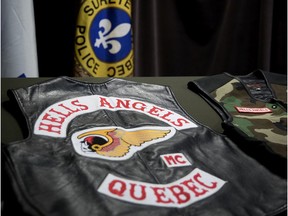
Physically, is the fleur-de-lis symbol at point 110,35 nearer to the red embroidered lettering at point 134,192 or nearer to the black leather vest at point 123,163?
the black leather vest at point 123,163

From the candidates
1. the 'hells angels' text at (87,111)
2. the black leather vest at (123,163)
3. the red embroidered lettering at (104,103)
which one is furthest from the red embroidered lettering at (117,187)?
the red embroidered lettering at (104,103)

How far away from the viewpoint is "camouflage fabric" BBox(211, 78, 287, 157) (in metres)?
0.77

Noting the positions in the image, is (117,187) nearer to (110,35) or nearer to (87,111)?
(87,111)

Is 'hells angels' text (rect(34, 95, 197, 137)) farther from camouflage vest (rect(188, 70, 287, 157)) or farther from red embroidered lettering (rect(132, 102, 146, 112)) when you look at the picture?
camouflage vest (rect(188, 70, 287, 157))

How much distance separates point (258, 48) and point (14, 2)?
3.85ft

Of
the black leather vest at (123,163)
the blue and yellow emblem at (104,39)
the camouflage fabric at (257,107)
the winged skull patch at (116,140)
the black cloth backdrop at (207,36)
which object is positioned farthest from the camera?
the black cloth backdrop at (207,36)

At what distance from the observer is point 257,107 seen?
0.95m

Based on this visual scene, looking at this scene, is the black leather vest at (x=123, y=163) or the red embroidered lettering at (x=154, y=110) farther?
the red embroidered lettering at (x=154, y=110)

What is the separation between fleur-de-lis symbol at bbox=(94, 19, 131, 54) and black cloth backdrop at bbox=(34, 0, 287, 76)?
132 millimetres

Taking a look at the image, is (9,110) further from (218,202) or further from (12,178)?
(218,202)

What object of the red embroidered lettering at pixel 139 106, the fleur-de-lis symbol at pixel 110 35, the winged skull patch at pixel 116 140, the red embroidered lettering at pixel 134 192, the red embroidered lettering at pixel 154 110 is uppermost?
the fleur-de-lis symbol at pixel 110 35

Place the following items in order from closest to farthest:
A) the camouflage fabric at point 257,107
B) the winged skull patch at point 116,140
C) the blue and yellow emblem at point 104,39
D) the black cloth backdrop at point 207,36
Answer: the winged skull patch at point 116,140 → the camouflage fabric at point 257,107 → the blue and yellow emblem at point 104,39 → the black cloth backdrop at point 207,36

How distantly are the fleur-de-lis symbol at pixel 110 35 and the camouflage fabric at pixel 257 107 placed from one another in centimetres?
63

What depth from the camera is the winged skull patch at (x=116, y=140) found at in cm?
63
